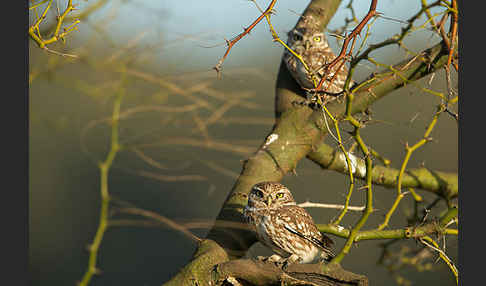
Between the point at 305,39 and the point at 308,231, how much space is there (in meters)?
1.37

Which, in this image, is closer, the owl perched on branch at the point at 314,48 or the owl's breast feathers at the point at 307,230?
the owl's breast feathers at the point at 307,230

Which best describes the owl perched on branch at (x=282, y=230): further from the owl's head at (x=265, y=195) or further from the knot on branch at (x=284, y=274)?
the knot on branch at (x=284, y=274)

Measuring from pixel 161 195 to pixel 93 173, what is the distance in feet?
4.72

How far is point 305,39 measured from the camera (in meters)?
3.15

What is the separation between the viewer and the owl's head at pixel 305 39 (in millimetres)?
3082

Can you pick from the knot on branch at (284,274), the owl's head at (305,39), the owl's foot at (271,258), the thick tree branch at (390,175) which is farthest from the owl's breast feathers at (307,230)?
the owl's head at (305,39)

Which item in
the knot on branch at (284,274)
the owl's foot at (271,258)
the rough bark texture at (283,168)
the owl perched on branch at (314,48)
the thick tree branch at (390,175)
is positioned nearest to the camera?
the knot on branch at (284,274)

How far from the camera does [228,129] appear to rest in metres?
5.31

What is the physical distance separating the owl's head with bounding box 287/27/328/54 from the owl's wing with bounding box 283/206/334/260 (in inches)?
48.8

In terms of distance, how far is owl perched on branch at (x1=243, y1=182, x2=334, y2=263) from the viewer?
2266 millimetres

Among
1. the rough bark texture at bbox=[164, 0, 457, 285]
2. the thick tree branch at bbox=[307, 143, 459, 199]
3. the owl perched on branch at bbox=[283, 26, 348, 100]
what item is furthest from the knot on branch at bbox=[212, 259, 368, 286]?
the owl perched on branch at bbox=[283, 26, 348, 100]

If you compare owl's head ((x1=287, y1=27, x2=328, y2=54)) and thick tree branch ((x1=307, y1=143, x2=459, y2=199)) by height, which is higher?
owl's head ((x1=287, y1=27, x2=328, y2=54))

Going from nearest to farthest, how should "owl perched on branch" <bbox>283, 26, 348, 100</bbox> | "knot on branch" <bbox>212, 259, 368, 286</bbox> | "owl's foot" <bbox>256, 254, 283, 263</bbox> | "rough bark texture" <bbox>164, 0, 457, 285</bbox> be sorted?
1. "knot on branch" <bbox>212, 259, 368, 286</bbox>
2. "rough bark texture" <bbox>164, 0, 457, 285</bbox>
3. "owl's foot" <bbox>256, 254, 283, 263</bbox>
4. "owl perched on branch" <bbox>283, 26, 348, 100</bbox>

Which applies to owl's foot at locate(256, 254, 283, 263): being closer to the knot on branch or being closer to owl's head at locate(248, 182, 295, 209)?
owl's head at locate(248, 182, 295, 209)
